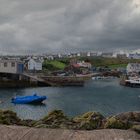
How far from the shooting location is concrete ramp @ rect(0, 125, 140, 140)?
1495cm

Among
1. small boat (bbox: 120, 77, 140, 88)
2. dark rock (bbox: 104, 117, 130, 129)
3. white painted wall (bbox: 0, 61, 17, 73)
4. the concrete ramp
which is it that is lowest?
small boat (bbox: 120, 77, 140, 88)

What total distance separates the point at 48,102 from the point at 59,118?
208 feet

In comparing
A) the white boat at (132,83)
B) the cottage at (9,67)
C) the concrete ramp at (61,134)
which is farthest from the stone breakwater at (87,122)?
the white boat at (132,83)

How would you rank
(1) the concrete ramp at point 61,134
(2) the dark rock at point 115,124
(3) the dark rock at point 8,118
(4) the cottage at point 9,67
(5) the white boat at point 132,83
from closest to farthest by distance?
1. (1) the concrete ramp at point 61,134
2. (2) the dark rock at point 115,124
3. (3) the dark rock at point 8,118
4. (4) the cottage at point 9,67
5. (5) the white boat at point 132,83

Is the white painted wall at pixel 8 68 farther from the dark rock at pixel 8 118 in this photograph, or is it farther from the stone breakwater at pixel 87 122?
the dark rock at pixel 8 118

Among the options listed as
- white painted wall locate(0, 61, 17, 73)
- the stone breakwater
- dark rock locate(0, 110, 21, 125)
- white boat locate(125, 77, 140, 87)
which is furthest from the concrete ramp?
white boat locate(125, 77, 140, 87)

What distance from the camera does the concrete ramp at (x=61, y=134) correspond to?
589 inches

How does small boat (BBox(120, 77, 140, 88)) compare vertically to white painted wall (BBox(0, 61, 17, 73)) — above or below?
below

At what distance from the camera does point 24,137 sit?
622 inches

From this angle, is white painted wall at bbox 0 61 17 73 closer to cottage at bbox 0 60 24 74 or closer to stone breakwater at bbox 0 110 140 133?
cottage at bbox 0 60 24 74

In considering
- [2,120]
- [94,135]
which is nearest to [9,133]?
[94,135]

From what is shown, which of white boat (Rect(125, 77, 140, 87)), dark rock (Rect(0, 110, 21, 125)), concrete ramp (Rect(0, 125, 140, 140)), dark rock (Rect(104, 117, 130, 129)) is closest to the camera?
concrete ramp (Rect(0, 125, 140, 140))

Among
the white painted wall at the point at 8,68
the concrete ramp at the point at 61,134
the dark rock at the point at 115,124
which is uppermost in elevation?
the concrete ramp at the point at 61,134

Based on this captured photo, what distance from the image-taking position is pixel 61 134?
1560 centimetres
